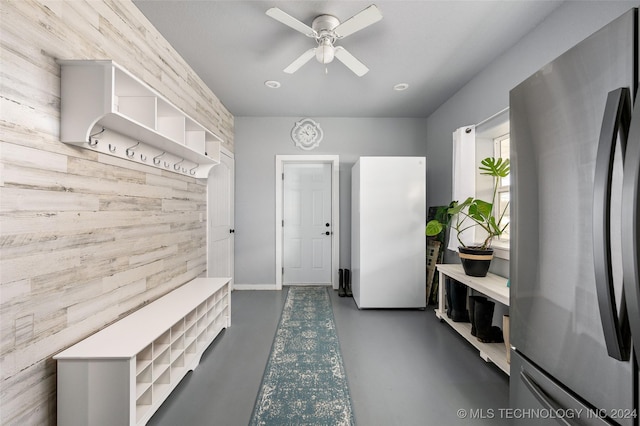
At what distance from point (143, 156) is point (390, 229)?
8.46 feet

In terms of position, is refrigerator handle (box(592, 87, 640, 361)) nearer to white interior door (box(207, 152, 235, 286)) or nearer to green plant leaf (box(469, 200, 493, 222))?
green plant leaf (box(469, 200, 493, 222))

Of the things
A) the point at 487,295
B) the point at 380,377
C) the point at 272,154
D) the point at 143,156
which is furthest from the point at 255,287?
the point at 487,295

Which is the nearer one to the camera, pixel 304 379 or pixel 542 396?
pixel 542 396

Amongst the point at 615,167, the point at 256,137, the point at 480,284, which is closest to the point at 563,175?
the point at 615,167

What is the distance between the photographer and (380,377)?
2078 millimetres

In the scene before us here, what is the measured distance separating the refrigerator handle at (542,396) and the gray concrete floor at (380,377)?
898 millimetres

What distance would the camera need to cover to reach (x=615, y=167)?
2.22 ft

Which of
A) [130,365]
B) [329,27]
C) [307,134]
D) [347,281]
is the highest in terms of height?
[329,27]

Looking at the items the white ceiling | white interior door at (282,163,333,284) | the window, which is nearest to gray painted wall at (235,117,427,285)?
white interior door at (282,163,333,284)

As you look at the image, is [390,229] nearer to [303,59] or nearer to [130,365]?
[303,59]

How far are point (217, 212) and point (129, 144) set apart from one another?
70.3 inches

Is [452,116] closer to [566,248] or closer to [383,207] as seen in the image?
[383,207]

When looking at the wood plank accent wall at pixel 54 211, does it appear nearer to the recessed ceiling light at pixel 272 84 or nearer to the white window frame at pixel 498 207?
the recessed ceiling light at pixel 272 84

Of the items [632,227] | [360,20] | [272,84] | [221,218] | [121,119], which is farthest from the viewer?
[221,218]
